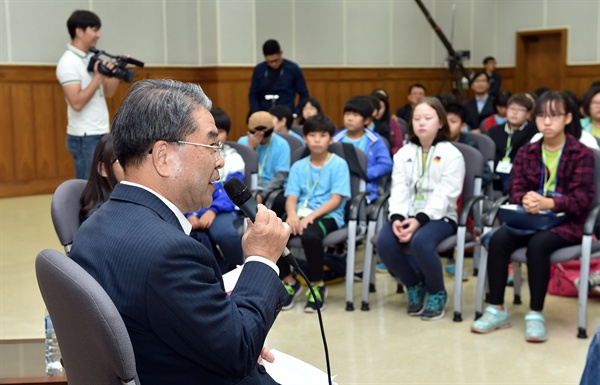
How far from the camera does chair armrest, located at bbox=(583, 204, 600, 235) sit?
12.7 ft

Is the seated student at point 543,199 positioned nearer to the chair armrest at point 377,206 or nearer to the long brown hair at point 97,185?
the chair armrest at point 377,206

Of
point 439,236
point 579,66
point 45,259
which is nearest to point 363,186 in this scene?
point 439,236

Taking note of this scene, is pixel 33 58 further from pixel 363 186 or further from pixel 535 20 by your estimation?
pixel 535 20

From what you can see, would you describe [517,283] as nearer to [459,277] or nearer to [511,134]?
[459,277]

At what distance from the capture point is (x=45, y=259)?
1.53m

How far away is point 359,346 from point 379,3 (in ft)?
30.5

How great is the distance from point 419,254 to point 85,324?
302 centimetres

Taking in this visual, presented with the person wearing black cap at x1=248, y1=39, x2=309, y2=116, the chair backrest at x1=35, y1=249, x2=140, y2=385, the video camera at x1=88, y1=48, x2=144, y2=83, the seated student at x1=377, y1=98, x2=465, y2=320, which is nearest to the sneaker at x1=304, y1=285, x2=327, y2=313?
the seated student at x1=377, y1=98, x2=465, y2=320

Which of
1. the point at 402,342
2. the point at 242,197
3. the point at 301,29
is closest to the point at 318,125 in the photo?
the point at 402,342

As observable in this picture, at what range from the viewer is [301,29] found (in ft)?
37.5

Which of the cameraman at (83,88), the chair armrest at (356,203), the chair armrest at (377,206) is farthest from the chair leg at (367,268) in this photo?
the cameraman at (83,88)

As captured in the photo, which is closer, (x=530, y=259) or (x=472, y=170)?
(x=530, y=259)

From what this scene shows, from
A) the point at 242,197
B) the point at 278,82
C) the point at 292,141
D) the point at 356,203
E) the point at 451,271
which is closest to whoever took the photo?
the point at 242,197

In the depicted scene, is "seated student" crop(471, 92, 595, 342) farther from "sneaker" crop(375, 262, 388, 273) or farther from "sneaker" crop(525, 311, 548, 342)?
"sneaker" crop(375, 262, 388, 273)
